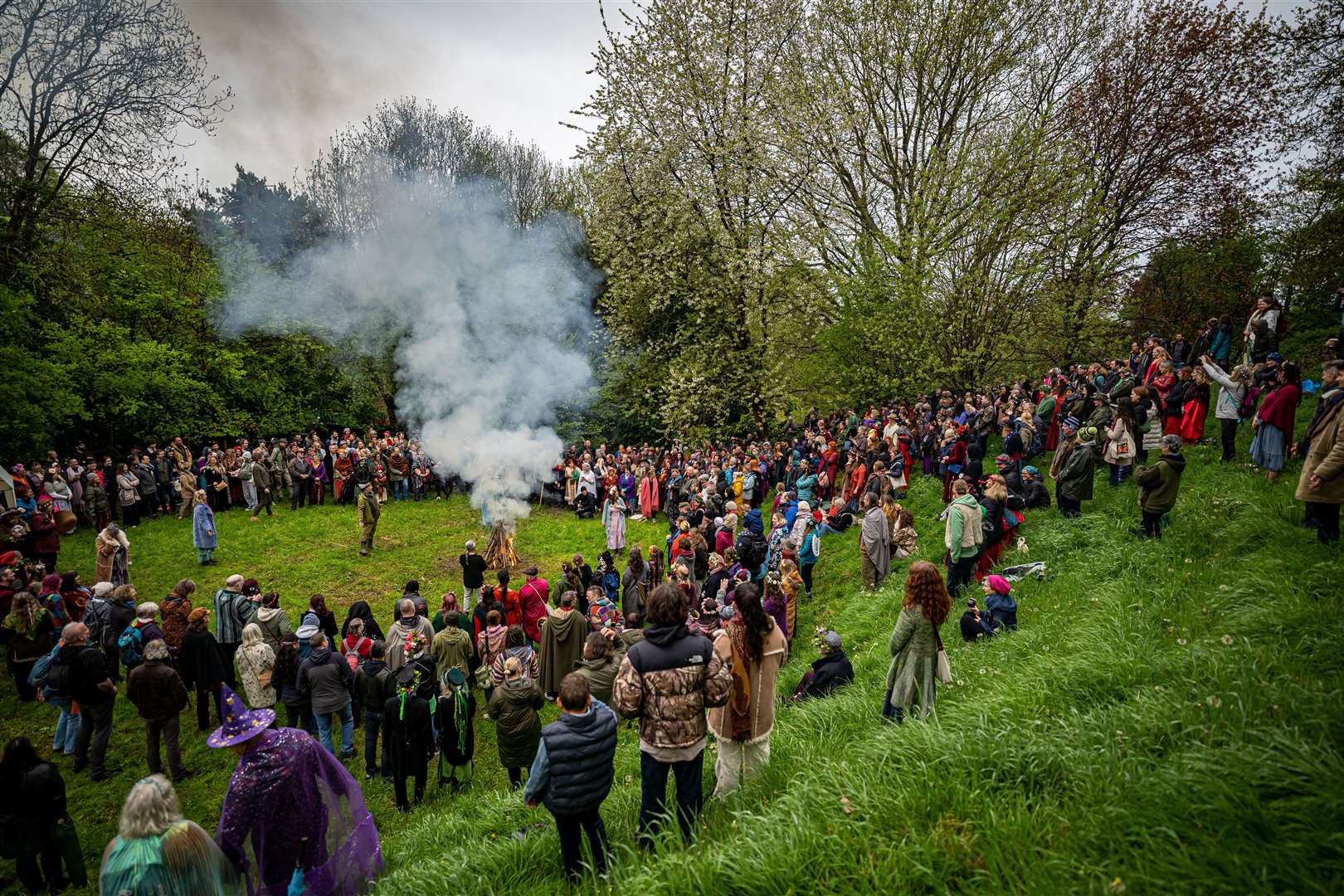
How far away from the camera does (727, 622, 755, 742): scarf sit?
4352 mm

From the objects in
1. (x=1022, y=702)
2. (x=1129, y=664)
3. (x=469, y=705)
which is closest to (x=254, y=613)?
(x=469, y=705)

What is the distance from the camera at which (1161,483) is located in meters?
7.86

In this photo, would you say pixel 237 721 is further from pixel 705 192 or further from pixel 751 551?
pixel 705 192

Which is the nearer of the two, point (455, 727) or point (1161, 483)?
point (455, 727)

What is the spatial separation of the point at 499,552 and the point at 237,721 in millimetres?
10284

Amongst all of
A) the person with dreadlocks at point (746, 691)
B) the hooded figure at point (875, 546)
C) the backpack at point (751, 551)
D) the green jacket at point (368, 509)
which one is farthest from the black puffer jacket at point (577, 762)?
the green jacket at point (368, 509)

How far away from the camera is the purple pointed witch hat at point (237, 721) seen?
13.1ft

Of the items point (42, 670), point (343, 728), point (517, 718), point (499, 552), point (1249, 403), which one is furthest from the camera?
point (499, 552)

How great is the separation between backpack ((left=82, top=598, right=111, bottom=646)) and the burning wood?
674 cm

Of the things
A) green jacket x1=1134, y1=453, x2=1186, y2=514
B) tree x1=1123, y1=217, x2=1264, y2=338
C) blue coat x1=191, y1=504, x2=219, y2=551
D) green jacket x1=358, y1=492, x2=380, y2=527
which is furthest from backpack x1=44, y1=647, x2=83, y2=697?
tree x1=1123, y1=217, x2=1264, y2=338

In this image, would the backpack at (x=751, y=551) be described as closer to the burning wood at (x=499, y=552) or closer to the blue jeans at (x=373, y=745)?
the burning wood at (x=499, y=552)

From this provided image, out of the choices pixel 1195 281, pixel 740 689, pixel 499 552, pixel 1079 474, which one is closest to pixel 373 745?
pixel 740 689

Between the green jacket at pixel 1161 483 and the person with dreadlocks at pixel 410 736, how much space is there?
9.56 metres

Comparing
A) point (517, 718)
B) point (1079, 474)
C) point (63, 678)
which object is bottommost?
point (517, 718)
